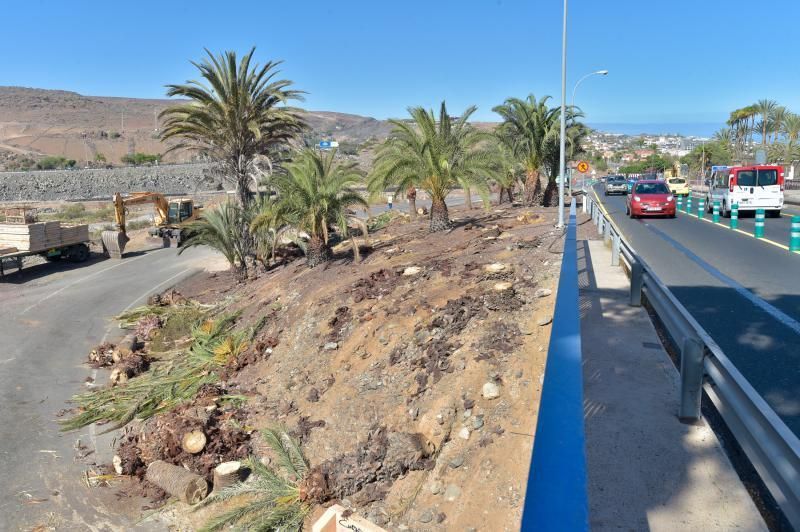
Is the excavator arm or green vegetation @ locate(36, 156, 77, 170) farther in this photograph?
green vegetation @ locate(36, 156, 77, 170)

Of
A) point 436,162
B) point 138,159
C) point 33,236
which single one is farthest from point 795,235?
point 138,159

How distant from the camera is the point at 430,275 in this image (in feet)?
39.4

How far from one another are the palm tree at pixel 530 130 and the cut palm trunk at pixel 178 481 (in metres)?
21.9

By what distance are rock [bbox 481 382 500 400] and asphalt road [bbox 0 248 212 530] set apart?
4272 millimetres

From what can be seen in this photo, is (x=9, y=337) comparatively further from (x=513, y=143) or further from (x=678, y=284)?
(x=513, y=143)

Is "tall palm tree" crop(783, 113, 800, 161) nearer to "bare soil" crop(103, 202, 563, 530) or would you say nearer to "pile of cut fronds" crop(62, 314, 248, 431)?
"bare soil" crop(103, 202, 563, 530)

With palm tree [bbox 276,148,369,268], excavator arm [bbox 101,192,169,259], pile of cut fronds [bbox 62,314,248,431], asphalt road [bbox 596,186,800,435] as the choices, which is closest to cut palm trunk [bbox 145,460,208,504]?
pile of cut fronds [bbox 62,314,248,431]

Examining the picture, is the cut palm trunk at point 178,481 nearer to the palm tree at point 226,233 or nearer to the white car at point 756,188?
the palm tree at point 226,233

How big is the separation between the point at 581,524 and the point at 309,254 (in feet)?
48.2

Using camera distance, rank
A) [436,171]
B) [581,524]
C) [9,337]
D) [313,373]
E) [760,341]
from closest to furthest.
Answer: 1. [581,524]
2. [760,341]
3. [313,373]
4. [9,337]
5. [436,171]

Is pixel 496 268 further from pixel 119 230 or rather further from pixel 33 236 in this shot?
pixel 119 230

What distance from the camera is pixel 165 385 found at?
10797 mm

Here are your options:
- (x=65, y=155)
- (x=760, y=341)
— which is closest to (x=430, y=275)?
(x=760, y=341)

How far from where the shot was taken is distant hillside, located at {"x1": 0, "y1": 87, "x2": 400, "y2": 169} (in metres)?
128
